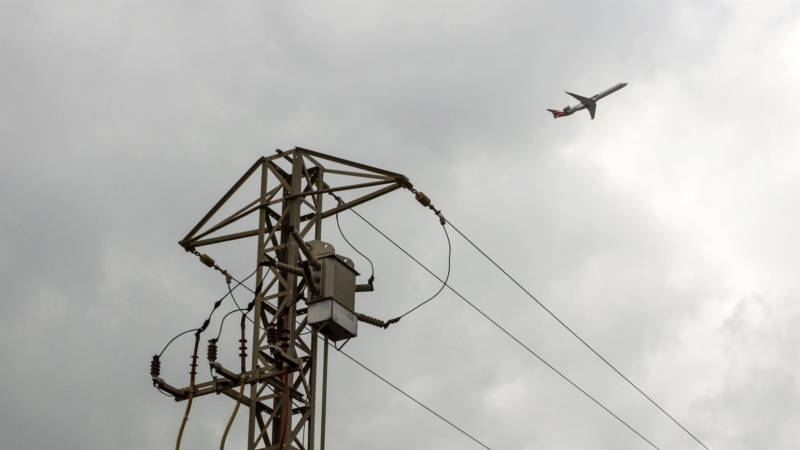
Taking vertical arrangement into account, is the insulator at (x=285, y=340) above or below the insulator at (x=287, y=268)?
below

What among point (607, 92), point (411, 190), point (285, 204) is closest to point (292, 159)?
point (285, 204)

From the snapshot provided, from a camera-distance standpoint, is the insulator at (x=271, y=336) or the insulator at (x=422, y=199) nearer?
the insulator at (x=271, y=336)

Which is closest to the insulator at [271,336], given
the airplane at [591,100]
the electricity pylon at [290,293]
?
the electricity pylon at [290,293]

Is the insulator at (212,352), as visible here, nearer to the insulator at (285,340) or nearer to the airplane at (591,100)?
the insulator at (285,340)

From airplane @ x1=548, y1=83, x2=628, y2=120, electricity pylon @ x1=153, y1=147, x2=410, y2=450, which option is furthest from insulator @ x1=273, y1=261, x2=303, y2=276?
airplane @ x1=548, y1=83, x2=628, y2=120

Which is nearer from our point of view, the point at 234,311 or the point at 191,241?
the point at 234,311

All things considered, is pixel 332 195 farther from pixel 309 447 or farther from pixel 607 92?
pixel 607 92

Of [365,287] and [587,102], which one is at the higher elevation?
[587,102]

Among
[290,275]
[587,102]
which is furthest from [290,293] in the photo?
[587,102]

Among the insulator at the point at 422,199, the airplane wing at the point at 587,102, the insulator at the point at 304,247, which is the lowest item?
the insulator at the point at 304,247

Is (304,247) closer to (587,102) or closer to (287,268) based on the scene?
(287,268)

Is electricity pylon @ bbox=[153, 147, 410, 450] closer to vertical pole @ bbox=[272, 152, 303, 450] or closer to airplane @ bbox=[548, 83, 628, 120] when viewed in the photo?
vertical pole @ bbox=[272, 152, 303, 450]

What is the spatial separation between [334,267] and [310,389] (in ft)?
7.07

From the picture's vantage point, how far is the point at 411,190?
63.7 ft
